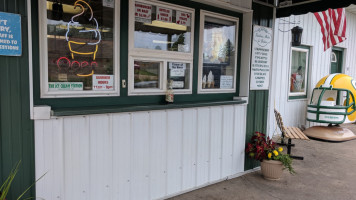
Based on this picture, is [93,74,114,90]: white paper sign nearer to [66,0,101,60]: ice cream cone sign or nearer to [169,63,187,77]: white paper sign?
[66,0,101,60]: ice cream cone sign

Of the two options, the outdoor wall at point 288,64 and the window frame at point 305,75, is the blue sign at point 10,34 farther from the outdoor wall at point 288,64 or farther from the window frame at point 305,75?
the window frame at point 305,75

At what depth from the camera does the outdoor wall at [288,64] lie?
7117 millimetres

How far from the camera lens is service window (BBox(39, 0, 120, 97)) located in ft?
8.71

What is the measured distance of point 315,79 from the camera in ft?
27.6

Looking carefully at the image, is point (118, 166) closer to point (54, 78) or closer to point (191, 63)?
point (54, 78)

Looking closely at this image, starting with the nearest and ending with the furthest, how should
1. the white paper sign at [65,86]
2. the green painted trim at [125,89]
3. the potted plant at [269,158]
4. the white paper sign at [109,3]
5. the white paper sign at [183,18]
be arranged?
the green painted trim at [125,89]
the white paper sign at [65,86]
the white paper sign at [109,3]
the white paper sign at [183,18]
the potted plant at [269,158]

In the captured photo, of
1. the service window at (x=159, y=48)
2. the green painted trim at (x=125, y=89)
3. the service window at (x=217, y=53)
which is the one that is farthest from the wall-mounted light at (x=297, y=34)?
the service window at (x=159, y=48)

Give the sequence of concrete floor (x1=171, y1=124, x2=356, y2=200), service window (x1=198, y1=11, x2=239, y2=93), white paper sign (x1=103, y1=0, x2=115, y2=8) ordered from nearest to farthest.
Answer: white paper sign (x1=103, y1=0, x2=115, y2=8)
concrete floor (x1=171, y1=124, x2=356, y2=200)
service window (x1=198, y1=11, x2=239, y2=93)

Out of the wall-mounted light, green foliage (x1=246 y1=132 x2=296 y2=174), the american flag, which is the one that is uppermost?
the american flag

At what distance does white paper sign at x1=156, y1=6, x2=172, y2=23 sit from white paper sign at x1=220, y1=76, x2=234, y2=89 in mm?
1259

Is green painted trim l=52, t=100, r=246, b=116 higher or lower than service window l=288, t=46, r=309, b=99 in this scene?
lower

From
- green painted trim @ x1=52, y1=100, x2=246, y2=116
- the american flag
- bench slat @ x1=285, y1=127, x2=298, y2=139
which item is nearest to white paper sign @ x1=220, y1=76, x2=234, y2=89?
green painted trim @ x1=52, y1=100, x2=246, y2=116

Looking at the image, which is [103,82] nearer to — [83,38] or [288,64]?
[83,38]

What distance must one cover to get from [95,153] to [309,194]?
291 centimetres
